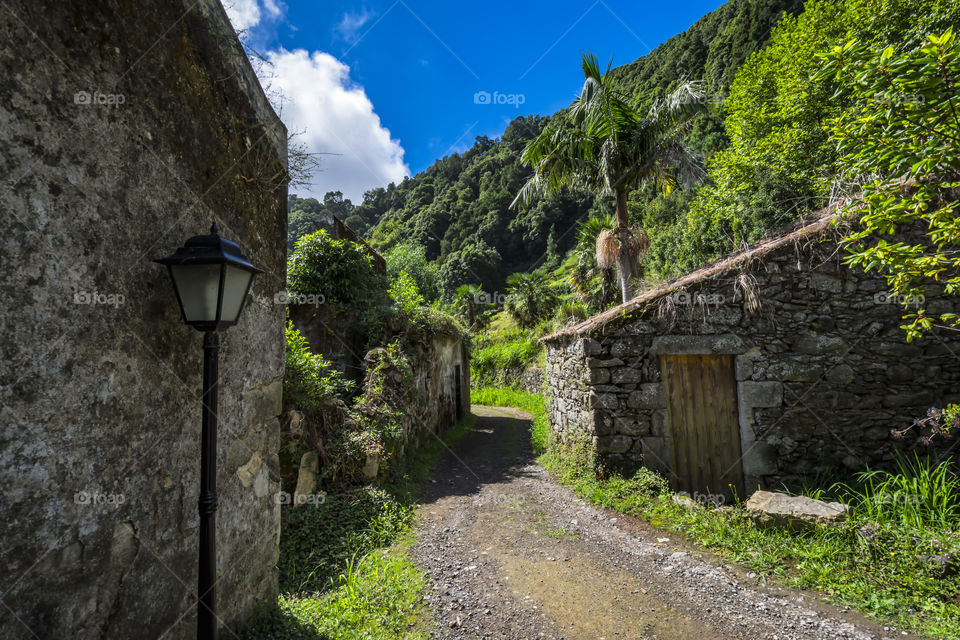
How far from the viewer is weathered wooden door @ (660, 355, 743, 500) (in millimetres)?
5965

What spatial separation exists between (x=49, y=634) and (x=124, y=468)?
0.62m

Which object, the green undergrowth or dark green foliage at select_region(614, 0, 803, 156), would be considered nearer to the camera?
the green undergrowth

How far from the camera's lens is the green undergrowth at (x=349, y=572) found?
10.0 ft

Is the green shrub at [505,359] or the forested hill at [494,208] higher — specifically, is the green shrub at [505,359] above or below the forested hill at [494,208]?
below

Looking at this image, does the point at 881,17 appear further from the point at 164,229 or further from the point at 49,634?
the point at 49,634

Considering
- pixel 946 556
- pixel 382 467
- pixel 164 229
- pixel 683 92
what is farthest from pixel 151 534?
pixel 683 92

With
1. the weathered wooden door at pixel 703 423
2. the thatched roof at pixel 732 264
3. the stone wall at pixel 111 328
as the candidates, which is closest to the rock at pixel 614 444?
the weathered wooden door at pixel 703 423

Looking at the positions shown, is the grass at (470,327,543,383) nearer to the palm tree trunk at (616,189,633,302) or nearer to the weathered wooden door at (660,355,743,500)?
the palm tree trunk at (616,189,633,302)

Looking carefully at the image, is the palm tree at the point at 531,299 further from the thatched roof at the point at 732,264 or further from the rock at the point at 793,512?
the rock at the point at 793,512

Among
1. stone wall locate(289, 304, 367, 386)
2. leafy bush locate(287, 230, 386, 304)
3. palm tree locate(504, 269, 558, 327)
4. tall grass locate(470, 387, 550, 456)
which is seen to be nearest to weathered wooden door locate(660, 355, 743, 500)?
stone wall locate(289, 304, 367, 386)

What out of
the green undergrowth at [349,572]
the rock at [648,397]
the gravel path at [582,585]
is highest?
the rock at [648,397]

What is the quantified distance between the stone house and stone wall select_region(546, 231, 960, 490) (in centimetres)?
1

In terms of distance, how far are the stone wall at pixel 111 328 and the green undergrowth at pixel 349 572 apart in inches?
24.6

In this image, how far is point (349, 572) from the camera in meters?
3.92
